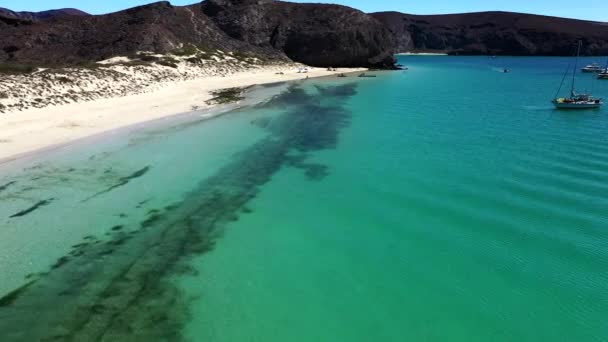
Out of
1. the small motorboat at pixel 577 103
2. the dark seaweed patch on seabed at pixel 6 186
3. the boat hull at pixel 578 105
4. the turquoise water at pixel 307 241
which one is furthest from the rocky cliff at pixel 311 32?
the dark seaweed patch on seabed at pixel 6 186

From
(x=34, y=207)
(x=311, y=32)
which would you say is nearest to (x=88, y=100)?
(x=34, y=207)

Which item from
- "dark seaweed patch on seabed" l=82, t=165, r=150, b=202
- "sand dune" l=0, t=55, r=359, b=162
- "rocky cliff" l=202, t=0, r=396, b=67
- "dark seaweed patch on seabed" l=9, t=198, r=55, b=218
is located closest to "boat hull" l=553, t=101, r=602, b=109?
"sand dune" l=0, t=55, r=359, b=162

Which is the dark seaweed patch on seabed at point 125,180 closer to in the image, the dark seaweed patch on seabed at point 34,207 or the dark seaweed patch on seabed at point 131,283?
the dark seaweed patch on seabed at point 34,207

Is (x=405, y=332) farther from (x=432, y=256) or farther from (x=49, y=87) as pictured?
(x=49, y=87)

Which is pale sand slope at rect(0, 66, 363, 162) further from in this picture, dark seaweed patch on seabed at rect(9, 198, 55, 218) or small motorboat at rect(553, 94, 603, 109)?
small motorboat at rect(553, 94, 603, 109)

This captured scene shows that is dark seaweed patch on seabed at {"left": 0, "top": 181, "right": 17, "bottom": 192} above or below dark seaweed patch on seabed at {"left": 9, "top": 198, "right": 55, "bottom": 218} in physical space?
above

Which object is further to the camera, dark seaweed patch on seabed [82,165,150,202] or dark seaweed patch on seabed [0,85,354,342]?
dark seaweed patch on seabed [82,165,150,202]

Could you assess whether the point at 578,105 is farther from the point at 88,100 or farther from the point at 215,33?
the point at 215,33
